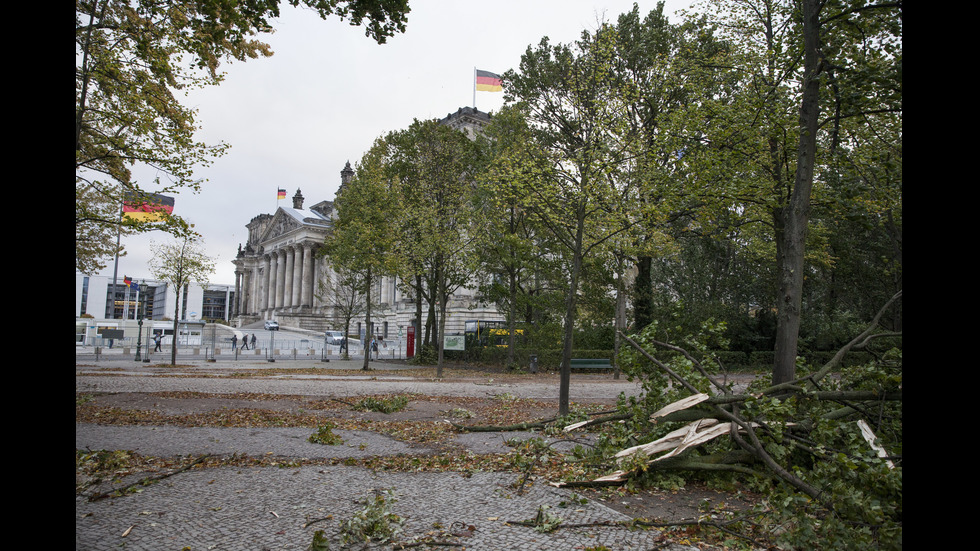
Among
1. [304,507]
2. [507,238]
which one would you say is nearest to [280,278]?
[507,238]

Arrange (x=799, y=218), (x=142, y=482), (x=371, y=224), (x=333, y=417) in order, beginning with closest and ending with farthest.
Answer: (x=142, y=482), (x=799, y=218), (x=333, y=417), (x=371, y=224)

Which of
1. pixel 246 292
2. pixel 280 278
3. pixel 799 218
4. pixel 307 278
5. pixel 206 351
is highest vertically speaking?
pixel 280 278

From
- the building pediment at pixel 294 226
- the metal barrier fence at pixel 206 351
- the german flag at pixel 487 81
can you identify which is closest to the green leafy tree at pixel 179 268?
the metal barrier fence at pixel 206 351

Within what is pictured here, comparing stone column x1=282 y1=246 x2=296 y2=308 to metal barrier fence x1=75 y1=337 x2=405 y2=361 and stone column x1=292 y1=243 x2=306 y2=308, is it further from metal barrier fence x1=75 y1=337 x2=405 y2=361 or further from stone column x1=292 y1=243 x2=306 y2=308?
metal barrier fence x1=75 y1=337 x2=405 y2=361

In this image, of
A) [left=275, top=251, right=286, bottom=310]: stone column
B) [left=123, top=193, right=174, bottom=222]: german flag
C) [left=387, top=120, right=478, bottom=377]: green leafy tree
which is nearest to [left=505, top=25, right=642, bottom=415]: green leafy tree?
[left=123, top=193, right=174, bottom=222]: german flag

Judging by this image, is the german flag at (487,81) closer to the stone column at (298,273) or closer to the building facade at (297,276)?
the building facade at (297,276)

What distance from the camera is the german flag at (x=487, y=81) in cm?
4175

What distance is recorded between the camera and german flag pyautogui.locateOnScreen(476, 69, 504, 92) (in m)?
41.8

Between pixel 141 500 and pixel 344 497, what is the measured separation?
1710mm

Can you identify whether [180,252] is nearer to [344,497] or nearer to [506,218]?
[506,218]

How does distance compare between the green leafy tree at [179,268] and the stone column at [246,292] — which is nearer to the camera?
the green leafy tree at [179,268]

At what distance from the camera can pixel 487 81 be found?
4203 centimetres

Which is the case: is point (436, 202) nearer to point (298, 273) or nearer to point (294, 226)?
point (298, 273)
